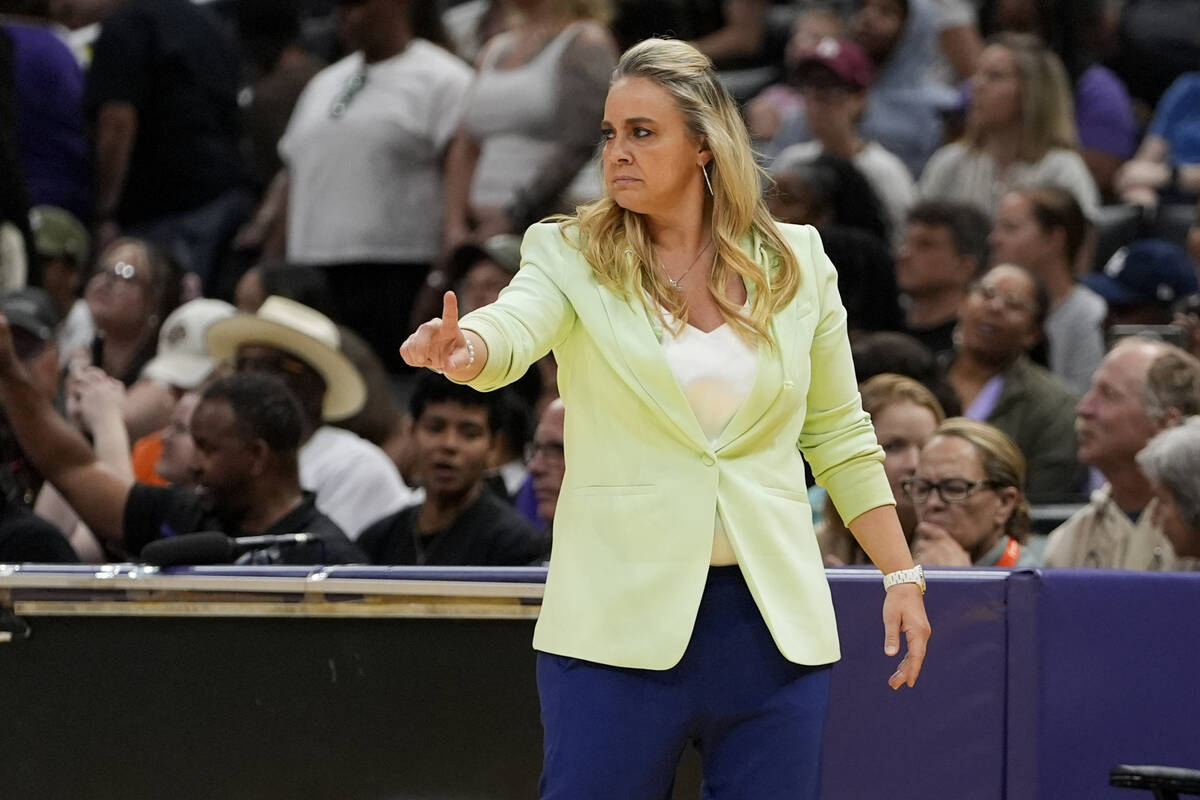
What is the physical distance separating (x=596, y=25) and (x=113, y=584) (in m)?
4.33

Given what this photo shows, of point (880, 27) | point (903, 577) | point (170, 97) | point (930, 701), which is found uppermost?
point (880, 27)

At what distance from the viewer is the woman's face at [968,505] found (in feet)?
16.3

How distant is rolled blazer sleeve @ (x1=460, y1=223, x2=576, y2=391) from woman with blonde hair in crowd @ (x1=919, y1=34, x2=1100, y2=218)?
5524 mm

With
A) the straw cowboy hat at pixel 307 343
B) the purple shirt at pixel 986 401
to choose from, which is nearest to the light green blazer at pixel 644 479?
the purple shirt at pixel 986 401

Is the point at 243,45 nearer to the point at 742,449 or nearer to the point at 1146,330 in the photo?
the point at 1146,330

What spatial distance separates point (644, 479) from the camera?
288 centimetres

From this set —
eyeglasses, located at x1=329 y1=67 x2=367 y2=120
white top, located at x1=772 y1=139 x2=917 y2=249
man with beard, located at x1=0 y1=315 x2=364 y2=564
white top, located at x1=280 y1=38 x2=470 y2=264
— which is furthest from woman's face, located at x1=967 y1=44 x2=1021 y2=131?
man with beard, located at x1=0 y1=315 x2=364 y2=564

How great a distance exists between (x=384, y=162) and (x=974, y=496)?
4.15 m

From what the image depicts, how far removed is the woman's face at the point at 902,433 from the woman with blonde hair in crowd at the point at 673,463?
7.94 ft

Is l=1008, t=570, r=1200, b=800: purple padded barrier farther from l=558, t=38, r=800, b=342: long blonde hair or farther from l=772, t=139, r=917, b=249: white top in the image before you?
l=772, t=139, r=917, b=249: white top

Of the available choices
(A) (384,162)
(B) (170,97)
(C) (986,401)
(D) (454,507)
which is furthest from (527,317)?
(B) (170,97)

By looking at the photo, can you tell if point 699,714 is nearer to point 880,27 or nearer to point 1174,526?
point 1174,526

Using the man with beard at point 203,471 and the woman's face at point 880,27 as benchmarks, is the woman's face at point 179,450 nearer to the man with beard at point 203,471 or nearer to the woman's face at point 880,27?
the man with beard at point 203,471

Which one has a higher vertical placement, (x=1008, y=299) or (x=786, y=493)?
(x=1008, y=299)
